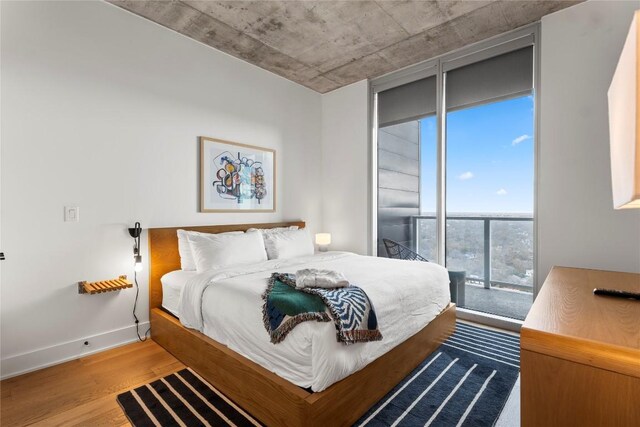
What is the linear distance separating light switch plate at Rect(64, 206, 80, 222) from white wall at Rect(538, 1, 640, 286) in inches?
158

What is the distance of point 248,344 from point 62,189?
6.35ft

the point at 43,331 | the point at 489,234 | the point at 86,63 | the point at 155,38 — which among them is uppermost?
the point at 155,38

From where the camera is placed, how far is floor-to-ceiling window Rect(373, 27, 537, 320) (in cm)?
324

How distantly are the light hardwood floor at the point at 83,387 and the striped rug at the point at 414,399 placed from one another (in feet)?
0.41

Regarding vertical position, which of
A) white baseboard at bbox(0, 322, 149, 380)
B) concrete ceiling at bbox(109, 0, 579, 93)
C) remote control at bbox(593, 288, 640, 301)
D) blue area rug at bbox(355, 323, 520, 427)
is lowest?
blue area rug at bbox(355, 323, 520, 427)

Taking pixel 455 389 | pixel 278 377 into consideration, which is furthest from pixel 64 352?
pixel 455 389

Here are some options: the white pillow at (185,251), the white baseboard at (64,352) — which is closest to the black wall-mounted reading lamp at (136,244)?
the white pillow at (185,251)

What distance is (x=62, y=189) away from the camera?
250 centimetres

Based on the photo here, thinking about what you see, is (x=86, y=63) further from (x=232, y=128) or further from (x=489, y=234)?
(x=489, y=234)

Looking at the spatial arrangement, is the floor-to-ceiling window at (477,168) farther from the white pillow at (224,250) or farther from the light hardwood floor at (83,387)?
the white pillow at (224,250)

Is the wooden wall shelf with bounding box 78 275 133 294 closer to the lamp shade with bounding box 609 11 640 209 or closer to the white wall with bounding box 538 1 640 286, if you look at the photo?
the lamp shade with bounding box 609 11 640 209

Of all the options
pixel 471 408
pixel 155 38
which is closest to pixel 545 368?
pixel 471 408

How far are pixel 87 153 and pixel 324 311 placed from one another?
2.35 metres

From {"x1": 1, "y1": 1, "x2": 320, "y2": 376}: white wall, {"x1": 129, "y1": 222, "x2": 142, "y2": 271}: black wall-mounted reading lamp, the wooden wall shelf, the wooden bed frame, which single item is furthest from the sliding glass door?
the wooden wall shelf
